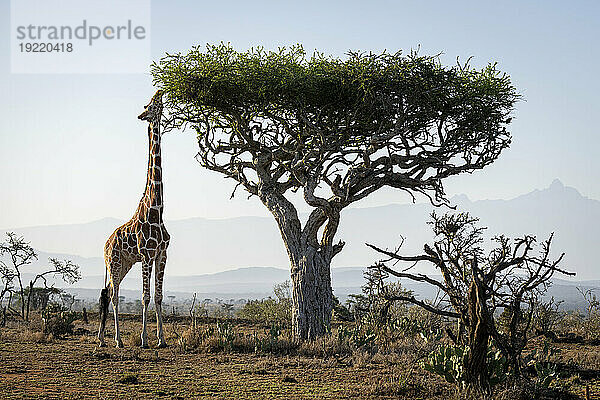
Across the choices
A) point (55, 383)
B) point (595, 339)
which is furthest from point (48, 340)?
point (595, 339)

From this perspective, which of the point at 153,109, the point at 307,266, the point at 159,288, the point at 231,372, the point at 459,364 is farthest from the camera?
the point at 153,109

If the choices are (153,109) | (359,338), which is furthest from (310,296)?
(153,109)

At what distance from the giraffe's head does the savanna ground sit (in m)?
5.33

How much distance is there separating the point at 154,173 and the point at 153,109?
1.56m

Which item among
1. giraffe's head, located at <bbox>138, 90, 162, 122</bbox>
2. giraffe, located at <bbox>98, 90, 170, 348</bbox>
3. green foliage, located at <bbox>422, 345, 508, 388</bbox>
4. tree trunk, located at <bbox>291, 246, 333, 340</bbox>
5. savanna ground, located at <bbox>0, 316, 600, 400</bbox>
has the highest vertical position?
giraffe's head, located at <bbox>138, 90, 162, 122</bbox>

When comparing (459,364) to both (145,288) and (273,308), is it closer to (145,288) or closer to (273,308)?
(145,288)

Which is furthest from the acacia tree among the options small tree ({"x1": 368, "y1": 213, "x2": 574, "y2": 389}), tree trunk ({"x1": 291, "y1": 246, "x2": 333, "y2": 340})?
small tree ({"x1": 368, "y1": 213, "x2": 574, "y2": 389})

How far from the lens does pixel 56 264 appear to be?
26.2m

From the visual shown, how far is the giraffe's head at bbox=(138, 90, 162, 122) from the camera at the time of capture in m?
15.5

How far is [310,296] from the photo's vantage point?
15.2 meters

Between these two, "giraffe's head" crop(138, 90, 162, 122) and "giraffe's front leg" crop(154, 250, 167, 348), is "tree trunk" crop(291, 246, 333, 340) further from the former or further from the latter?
"giraffe's head" crop(138, 90, 162, 122)

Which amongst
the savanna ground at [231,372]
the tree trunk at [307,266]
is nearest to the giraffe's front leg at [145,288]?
the savanna ground at [231,372]

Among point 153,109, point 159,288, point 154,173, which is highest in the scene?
point 153,109

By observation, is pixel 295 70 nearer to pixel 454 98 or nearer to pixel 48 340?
pixel 454 98
